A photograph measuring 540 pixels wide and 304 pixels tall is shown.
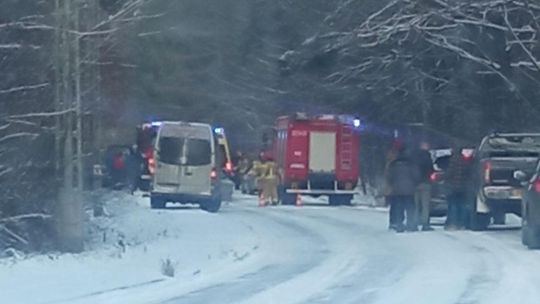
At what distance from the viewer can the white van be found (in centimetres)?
3669

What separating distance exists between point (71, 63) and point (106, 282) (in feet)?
15.5

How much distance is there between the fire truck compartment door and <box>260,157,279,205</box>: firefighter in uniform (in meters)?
1.46

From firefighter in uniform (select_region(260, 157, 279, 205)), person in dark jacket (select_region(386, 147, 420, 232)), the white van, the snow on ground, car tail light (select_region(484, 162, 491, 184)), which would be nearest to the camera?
the snow on ground

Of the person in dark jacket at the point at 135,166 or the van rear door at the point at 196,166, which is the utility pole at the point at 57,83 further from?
the person in dark jacket at the point at 135,166

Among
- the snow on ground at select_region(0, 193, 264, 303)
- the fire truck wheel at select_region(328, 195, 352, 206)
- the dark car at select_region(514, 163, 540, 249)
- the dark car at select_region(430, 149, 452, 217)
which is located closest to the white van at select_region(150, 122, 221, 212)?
the snow on ground at select_region(0, 193, 264, 303)

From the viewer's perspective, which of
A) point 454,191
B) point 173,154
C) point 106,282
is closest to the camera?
point 106,282

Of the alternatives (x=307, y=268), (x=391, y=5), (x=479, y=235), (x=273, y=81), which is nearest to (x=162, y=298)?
(x=307, y=268)

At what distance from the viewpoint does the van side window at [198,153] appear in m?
36.8

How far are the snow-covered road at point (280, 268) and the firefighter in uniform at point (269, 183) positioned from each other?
13.1 metres

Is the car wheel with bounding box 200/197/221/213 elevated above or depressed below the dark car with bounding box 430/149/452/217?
below

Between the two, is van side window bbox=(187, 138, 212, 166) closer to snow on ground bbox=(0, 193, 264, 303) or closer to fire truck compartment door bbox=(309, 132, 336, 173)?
snow on ground bbox=(0, 193, 264, 303)

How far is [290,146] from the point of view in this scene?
44094 mm

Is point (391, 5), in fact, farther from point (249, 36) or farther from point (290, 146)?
point (249, 36)

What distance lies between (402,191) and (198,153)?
9863mm
